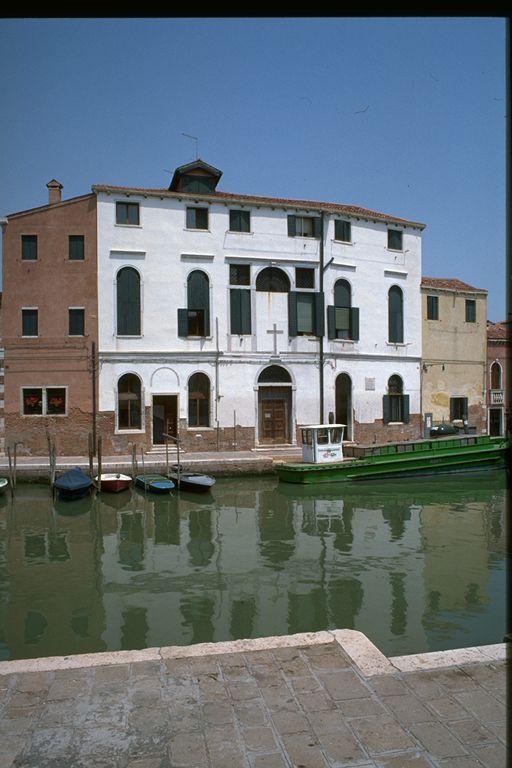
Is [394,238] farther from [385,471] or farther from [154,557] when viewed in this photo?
[154,557]

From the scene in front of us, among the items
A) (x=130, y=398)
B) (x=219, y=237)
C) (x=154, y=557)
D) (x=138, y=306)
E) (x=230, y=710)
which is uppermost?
(x=219, y=237)

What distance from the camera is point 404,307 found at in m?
22.9

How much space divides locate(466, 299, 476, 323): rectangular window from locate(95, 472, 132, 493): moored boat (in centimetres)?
1528

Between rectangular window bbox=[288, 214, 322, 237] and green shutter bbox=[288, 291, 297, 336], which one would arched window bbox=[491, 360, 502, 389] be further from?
rectangular window bbox=[288, 214, 322, 237]

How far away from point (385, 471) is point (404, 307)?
7550 mm

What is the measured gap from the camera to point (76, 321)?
754 inches

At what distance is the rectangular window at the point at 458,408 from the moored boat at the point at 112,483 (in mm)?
13698

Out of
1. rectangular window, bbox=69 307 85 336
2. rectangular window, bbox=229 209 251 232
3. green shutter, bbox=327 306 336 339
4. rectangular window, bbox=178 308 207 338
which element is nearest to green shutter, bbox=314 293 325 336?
green shutter, bbox=327 306 336 339

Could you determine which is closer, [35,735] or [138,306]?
[35,735]

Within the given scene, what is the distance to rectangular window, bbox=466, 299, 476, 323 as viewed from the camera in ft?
79.5

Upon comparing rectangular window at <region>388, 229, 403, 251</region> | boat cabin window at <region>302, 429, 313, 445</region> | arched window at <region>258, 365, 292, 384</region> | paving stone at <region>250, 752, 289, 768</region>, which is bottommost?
paving stone at <region>250, 752, 289, 768</region>

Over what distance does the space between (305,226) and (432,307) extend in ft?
20.2

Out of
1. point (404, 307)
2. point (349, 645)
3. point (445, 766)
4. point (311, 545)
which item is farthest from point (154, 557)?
point (404, 307)

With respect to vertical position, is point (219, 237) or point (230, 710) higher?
point (219, 237)
